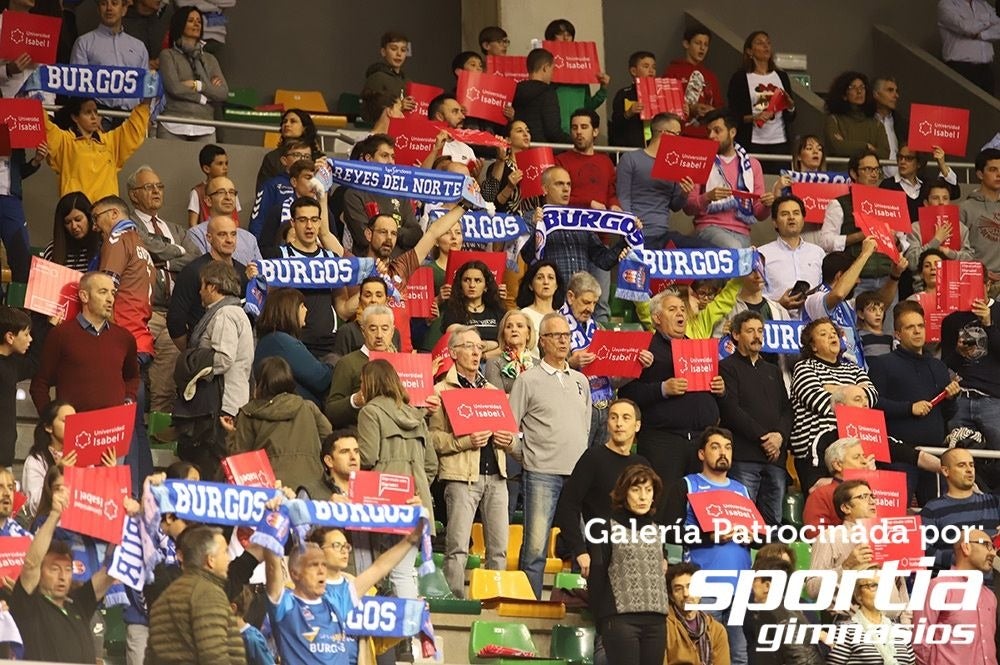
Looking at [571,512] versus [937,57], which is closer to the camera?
[571,512]

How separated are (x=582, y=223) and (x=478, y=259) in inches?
32.7

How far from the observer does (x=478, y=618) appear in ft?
33.7

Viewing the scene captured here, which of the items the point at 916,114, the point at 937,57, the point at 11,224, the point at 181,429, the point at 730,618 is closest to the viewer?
the point at 730,618

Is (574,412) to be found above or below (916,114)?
below

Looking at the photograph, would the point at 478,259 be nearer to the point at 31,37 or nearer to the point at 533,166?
the point at 533,166

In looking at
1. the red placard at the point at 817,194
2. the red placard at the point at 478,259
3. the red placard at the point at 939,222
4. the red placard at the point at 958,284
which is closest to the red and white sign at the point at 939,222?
the red placard at the point at 939,222

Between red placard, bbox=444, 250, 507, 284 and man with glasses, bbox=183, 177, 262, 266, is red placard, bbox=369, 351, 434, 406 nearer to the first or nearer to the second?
man with glasses, bbox=183, 177, 262, 266

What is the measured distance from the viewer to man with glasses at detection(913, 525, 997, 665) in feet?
33.5

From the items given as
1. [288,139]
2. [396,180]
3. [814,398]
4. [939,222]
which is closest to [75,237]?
[288,139]

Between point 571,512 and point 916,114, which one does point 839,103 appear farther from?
point 571,512

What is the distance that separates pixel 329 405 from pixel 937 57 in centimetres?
1151

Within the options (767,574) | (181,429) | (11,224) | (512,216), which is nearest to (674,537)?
(767,574)

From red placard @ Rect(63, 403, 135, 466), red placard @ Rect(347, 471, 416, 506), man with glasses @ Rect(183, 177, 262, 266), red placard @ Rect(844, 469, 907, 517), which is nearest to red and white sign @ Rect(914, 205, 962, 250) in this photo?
red placard @ Rect(844, 469, 907, 517)

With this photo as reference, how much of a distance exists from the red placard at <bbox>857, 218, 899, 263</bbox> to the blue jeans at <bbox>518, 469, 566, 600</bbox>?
350cm
